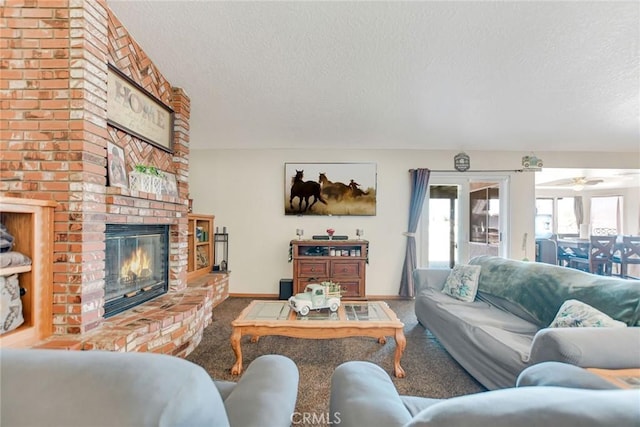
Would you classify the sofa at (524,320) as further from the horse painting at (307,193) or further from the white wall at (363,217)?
the horse painting at (307,193)

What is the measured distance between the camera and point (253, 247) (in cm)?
468

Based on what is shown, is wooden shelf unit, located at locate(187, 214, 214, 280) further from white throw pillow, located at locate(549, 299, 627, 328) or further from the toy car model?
white throw pillow, located at locate(549, 299, 627, 328)

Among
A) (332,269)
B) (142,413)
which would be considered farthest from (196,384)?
(332,269)

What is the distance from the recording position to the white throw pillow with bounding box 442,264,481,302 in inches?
111

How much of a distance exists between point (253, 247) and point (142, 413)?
4265 mm

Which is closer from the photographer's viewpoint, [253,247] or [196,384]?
[196,384]

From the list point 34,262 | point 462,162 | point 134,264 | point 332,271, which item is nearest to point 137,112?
point 134,264

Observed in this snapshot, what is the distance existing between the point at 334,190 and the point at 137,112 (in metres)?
2.85

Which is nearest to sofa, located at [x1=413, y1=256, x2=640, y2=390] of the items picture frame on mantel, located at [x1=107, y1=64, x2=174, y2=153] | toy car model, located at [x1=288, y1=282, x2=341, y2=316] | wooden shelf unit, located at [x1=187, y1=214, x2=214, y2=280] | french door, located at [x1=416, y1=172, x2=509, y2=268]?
toy car model, located at [x1=288, y1=282, x2=341, y2=316]

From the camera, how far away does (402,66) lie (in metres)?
2.59

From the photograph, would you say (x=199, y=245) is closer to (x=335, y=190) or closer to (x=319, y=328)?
(x=335, y=190)

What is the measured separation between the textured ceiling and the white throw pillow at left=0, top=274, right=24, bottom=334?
6.40 feet

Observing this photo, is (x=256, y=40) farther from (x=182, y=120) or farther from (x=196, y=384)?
(x=196, y=384)

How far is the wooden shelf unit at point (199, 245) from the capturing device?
3.91m
